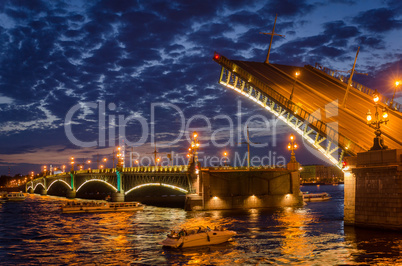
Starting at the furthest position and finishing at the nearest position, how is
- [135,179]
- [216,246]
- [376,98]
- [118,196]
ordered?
[118,196] → [135,179] → [216,246] → [376,98]

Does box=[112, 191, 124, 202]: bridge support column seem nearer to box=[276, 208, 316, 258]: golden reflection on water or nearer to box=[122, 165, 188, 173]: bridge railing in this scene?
box=[122, 165, 188, 173]: bridge railing

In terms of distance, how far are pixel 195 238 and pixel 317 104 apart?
782 inches

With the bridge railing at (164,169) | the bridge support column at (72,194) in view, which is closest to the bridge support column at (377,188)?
the bridge railing at (164,169)

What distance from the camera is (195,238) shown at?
3108 centimetres

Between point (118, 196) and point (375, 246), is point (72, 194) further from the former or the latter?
point (375, 246)

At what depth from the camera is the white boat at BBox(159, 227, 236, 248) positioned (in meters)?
30.5

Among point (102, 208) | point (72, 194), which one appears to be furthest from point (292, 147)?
point (72, 194)

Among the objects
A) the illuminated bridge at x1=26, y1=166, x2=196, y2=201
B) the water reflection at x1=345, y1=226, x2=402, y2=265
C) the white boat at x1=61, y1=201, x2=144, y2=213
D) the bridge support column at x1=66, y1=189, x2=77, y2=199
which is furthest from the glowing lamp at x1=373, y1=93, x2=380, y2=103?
the bridge support column at x1=66, y1=189, x2=77, y2=199

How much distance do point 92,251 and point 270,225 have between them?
1921cm

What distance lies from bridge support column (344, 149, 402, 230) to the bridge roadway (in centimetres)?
300

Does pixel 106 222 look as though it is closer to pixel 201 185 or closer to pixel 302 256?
pixel 201 185

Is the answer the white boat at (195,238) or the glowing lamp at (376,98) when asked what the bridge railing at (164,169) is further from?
the glowing lamp at (376,98)

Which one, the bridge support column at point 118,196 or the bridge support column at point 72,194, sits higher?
the bridge support column at point 118,196

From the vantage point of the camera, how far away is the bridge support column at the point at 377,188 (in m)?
29.3
